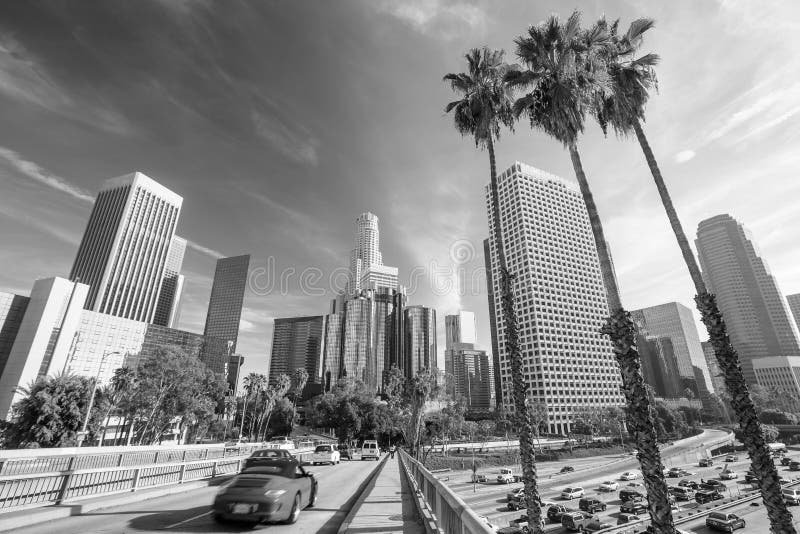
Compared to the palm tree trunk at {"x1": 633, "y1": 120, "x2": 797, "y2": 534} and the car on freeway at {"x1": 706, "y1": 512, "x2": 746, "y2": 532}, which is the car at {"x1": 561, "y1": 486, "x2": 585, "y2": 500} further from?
the palm tree trunk at {"x1": 633, "y1": 120, "x2": 797, "y2": 534}

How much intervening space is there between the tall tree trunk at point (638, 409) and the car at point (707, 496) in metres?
52.6

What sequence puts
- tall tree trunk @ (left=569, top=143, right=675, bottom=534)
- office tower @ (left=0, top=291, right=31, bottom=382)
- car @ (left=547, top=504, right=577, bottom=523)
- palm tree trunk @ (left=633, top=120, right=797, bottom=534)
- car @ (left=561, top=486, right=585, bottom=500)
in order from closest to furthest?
tall tree trunk @ (left=569, top=143, right=675, bottom=534) < palm tree trunk @ (left=633, top=120, right=797, bottom=534) < car @ (left=547, top=504, right=577, bottom=523) < car @ (left=561, top=486, right=585, bottom=500) < office tower @ (left=0, top=291, right=31, bottom=382)

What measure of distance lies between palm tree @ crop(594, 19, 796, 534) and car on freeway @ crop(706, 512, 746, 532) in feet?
120

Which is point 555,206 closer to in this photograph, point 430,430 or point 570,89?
point 430,430

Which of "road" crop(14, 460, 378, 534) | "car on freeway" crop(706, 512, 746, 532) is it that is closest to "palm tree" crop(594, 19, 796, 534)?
"road" crop(14, 460, 378, 534)

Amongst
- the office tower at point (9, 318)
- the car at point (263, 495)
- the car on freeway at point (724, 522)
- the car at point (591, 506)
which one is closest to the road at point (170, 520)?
the car at point (263, 495)

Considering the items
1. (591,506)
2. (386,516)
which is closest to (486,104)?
(386,516)

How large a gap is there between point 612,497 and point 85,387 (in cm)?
7224

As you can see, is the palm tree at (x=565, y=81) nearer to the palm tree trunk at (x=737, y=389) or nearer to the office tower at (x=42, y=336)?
the palm tree trunk at (x=737, y=389)

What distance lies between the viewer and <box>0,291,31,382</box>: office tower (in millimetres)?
110250

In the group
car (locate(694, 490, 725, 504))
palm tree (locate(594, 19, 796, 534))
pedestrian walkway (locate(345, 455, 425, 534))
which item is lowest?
car (locate(694, 490, 725, 504))

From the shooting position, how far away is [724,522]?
35.5 meters

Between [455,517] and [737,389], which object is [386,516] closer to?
[455,517]

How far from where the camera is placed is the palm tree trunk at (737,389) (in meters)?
11.0
